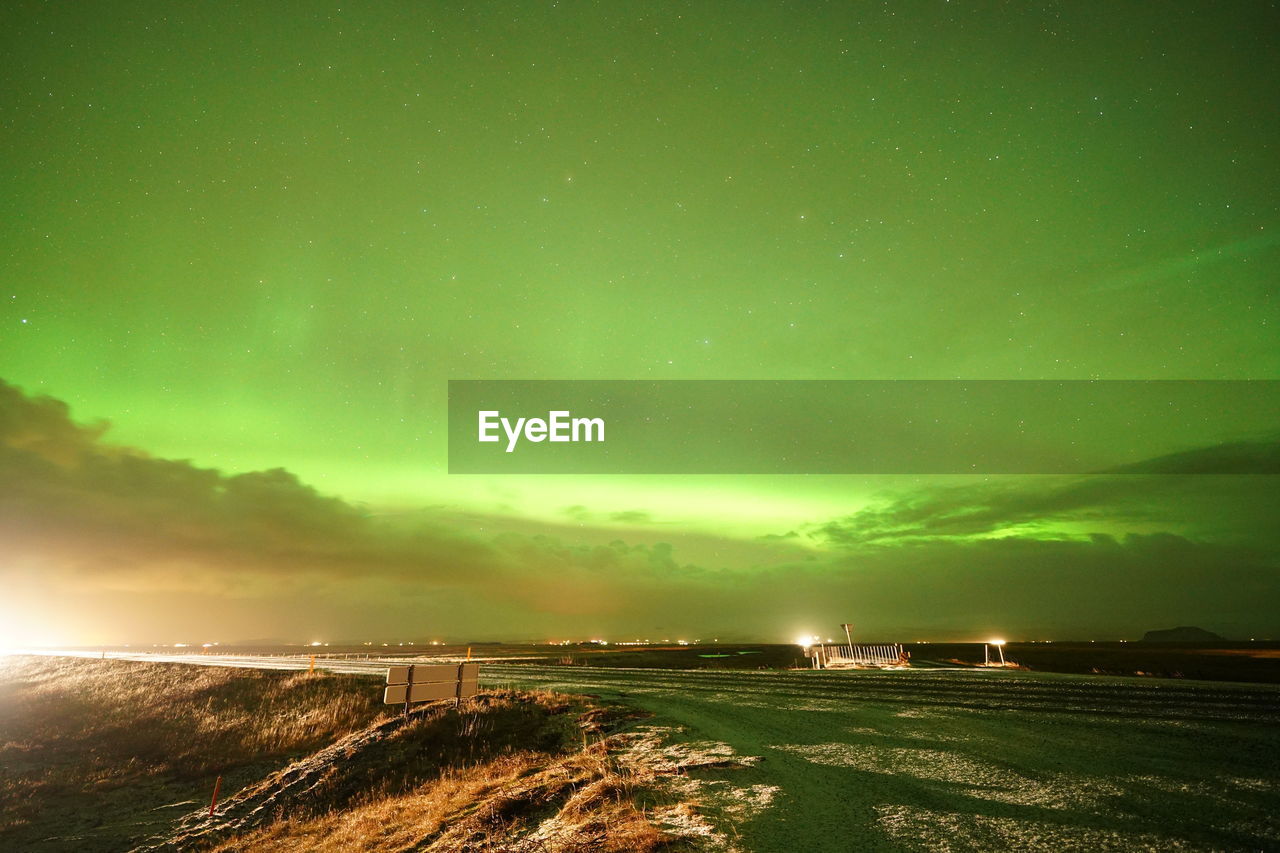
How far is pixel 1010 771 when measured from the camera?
367 inches

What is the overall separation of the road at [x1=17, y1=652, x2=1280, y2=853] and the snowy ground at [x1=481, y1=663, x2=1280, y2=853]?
29mm

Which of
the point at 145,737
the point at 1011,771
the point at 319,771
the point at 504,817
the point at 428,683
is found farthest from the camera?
the point at 145,737

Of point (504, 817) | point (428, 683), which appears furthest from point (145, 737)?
point (504, 817)

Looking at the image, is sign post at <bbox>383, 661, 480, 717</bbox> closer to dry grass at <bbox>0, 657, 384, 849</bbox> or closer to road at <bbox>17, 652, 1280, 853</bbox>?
dry grass at <bbox>0, 657, 384, 849</bbox>

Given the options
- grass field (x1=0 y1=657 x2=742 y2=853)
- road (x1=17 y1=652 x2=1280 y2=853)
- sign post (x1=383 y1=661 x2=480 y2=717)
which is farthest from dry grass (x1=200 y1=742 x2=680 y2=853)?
sign post (x1=383 y1=661 x2=480 y2=717)

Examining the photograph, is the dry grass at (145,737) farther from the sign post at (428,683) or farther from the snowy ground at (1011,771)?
the snowy ground at (1011,771)

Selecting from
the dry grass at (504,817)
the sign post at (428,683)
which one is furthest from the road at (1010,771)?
the sign post at (428,683)

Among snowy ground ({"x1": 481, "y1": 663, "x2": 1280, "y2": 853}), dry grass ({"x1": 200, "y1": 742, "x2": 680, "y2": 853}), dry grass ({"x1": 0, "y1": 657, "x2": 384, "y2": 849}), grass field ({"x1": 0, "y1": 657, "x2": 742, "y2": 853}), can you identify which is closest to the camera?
snowy ground ({"x1": 481, "y1": 663, "x2": 1280, "y2": 853})

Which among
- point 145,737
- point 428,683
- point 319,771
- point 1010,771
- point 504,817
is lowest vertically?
point 145,737

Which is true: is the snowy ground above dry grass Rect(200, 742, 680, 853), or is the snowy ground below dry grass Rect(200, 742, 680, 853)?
above

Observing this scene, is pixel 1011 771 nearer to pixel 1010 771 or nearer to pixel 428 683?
pixel 1010 771

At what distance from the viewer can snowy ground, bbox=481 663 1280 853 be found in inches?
280

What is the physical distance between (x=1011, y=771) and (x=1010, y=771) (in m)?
0.01

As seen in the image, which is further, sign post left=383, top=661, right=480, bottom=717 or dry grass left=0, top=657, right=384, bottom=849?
dry grass left=0, top=657, right=384, bottom=849
